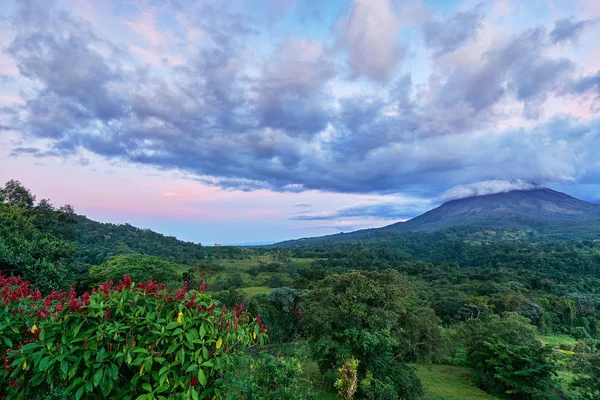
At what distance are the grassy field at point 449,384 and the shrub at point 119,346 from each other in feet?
39.5

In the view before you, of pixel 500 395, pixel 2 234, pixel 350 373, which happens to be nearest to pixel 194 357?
pixel 350 373

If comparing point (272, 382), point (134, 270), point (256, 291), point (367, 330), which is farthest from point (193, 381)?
point (256, 291)

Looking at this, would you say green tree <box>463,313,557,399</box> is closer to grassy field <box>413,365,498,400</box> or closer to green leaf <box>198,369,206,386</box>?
grassy field <box>413,365,498,400</box>

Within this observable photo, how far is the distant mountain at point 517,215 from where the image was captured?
115938mm

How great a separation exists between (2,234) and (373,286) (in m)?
14.7

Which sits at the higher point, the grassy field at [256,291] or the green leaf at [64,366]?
the green leaf at [64,366]

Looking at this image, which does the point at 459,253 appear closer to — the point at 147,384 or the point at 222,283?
the point at 222,283

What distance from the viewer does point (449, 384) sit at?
14.9m

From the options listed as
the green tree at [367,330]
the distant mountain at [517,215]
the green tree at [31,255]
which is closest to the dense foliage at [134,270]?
the green tree at [31,255]

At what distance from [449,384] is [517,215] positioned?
163316 millimetres

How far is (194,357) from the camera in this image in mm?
2010

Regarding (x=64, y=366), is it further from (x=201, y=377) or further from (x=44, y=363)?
(x=201, y=377)

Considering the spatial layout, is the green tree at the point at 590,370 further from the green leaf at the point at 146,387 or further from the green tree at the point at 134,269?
the green tree at the point at 134,269

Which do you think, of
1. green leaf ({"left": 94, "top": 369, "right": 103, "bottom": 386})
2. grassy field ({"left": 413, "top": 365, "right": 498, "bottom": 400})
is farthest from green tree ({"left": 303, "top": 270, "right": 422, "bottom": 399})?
green leaf ({"left": 94, "top": 369, "right": 103, "bottom": 386})
